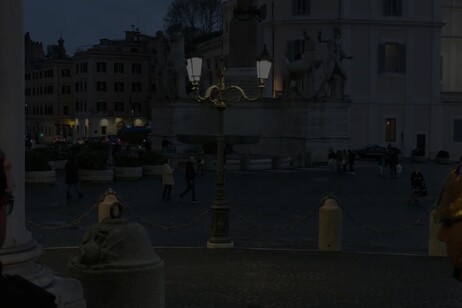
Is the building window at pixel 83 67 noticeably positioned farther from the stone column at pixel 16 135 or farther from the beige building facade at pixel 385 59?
the stone column at pixel 16 135

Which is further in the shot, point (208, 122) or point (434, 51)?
point (434, 51)

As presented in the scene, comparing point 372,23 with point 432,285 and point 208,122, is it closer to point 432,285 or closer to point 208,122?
point 208,122

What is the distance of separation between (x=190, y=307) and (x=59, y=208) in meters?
13.7

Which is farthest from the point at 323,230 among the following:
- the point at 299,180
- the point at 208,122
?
the point at 208,122

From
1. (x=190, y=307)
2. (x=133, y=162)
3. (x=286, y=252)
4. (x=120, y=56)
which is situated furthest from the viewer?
(x=120, y=56)

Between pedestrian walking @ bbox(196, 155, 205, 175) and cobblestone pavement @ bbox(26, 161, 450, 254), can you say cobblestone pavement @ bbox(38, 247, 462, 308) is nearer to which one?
cobblestone pavement @ bbox(26, 161, 450, 254)

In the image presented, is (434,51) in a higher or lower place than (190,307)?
higher

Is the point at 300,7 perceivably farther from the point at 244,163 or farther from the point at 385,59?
the point at 244,163

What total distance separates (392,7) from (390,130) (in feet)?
30.4

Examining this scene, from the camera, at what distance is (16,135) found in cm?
679

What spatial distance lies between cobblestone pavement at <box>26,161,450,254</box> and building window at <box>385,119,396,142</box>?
2577 cm

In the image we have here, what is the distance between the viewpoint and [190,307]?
396 inches

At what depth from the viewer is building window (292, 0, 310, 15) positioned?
212 feet

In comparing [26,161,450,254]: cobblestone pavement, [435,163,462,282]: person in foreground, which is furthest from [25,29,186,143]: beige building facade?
[435,163,462,282]: person in foreground
